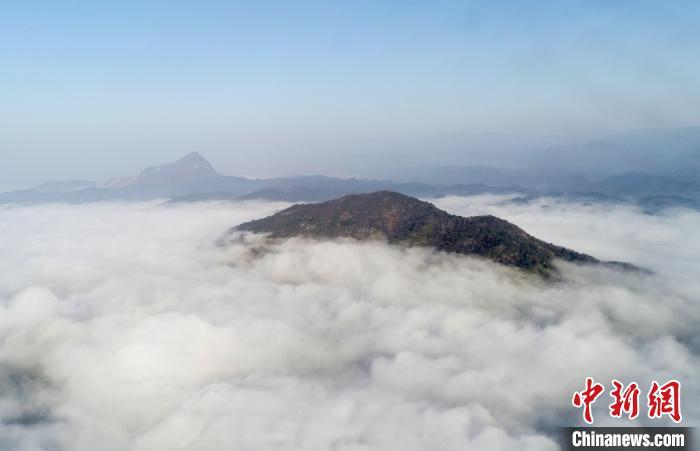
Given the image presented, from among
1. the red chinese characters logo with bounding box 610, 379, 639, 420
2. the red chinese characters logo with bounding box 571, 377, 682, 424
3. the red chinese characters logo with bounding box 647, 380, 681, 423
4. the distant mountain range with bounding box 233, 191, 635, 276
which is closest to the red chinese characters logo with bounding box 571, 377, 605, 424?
the red chinese characters logo with bounding box 571, 377, 682, 424

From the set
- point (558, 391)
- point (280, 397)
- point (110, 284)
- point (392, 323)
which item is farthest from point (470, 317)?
point (110, 284)

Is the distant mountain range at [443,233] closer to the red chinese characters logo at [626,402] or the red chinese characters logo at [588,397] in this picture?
the red chinese characters logo at [588,397]

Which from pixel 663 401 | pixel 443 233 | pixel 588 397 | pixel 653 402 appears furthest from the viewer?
pixel 443 233

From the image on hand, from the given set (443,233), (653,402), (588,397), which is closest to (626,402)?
(653,402)

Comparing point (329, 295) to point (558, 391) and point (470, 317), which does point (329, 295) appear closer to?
point (470, 317)

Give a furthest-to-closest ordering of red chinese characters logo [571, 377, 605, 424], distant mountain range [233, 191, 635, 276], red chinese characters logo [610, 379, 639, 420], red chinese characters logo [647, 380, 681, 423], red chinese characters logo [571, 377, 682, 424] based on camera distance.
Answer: distant mountain range [233, 191, 635, 276] → red chinese characters logo [610, 379, 639, 420] → red chinese characters logo [571, 377, 605, 424] → red chinese characters logo [571, 377, 682, 424] → red chinese characters logo [647, 380, 681, 423]

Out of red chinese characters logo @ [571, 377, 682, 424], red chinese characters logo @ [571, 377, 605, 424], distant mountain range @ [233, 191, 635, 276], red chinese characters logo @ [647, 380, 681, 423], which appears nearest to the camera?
red chinese characters logo @ [647, 380, 681, 423]

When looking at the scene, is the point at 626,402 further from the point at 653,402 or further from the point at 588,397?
the point at 588,397

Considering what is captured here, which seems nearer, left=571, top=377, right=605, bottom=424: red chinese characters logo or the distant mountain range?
left=571, top=377, right=605, bottom=424: red chinese characters logo

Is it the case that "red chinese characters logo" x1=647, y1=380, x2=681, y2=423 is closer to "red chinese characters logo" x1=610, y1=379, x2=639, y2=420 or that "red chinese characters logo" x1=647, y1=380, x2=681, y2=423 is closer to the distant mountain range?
"red chinese characters logo" x1=610, y1=379, x2=639, y2=420
